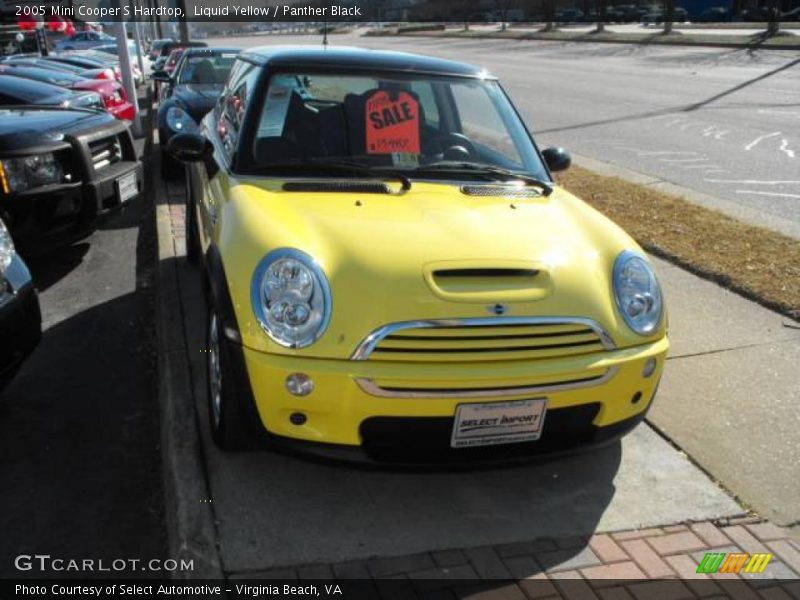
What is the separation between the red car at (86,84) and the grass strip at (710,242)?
23.4 ft

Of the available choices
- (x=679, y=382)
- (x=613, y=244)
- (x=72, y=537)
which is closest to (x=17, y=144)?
(x=72, y=537)

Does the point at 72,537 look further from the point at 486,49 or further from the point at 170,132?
the point at 486,49

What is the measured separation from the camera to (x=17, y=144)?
5.12 metres

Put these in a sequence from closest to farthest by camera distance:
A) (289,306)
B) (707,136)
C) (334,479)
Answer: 1. (289,306)
2. (334,479)
3. (707,136)

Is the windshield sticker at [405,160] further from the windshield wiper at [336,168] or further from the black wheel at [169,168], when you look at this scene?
the black wheel at [169,168]

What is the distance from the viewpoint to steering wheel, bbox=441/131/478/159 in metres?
3.96

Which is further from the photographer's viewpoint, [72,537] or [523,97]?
[523,97]

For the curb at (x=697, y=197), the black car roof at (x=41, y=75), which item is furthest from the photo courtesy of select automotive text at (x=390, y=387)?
the black car roof at (x=41, y=75)

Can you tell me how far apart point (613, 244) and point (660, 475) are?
0.98 meters

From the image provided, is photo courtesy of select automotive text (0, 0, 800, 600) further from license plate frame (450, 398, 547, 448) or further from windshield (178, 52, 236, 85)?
windshield (178, 52, 236, 85)

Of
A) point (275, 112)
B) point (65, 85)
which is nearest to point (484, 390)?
point (275, 112)

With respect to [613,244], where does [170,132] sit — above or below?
below

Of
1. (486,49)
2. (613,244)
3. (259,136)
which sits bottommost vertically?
(486,49)

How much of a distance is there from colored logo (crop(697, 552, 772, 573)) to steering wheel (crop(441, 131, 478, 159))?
86.9 inches
